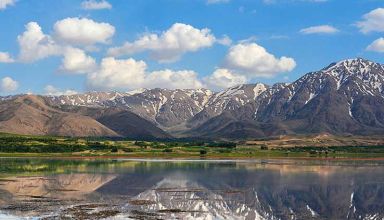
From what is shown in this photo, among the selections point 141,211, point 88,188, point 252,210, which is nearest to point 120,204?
point 141,211

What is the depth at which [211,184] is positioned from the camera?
98.8 m

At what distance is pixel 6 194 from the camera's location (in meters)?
75.8

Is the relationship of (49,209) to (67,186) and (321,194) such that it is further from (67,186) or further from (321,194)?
(321,194)

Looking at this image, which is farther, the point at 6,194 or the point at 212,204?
the point at 6,194

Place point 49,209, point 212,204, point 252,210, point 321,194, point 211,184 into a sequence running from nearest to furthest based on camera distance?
1. point 49,209
2. point 252,210
3. point 212,204
4. point 321,194
5. point 211,184

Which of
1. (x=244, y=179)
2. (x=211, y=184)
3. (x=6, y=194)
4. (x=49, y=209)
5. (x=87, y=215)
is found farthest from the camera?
(x=244, y=179)

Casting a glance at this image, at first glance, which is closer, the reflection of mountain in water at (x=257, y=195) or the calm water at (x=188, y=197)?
the calm water at (x=188, y=197)

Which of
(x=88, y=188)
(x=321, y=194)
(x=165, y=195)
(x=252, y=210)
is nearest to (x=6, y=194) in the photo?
(x=88, y=188)

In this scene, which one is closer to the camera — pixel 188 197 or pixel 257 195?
pixel 188 197

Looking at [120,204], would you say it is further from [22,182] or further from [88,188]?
[22,182]

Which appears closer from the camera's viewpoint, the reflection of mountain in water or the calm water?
the calm water

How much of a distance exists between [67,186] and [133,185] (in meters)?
11.5

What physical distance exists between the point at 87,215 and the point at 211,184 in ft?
148

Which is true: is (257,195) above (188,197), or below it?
below
